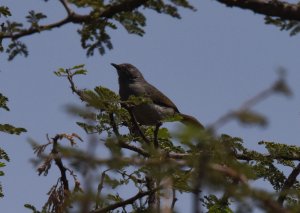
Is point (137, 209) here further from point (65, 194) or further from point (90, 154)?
point (90, 154)

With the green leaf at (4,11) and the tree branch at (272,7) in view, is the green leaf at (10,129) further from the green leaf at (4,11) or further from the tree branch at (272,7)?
the tree branch at (272,7)

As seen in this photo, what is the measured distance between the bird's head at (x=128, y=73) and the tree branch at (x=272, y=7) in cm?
898

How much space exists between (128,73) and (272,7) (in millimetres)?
9315

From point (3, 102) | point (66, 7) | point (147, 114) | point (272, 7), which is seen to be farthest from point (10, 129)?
point (147, 114)

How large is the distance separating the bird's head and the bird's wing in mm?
338

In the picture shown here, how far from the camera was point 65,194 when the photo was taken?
414 cm

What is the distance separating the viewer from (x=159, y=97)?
11.7 metres

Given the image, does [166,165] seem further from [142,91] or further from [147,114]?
[142,91]

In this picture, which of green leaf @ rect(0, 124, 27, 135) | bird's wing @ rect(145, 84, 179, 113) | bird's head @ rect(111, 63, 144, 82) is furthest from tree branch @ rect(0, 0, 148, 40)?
bird's head @ rect(111, 63, 144, 82)

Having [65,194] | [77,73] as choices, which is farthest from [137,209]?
[77,73]

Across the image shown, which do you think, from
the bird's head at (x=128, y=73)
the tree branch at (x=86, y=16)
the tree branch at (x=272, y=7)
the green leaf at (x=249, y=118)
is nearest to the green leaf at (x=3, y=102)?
the tree branch at (x=86, y=16)

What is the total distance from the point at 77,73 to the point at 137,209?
1.68 meters

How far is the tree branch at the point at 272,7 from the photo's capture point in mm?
2762

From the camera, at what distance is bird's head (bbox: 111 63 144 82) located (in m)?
11.9
